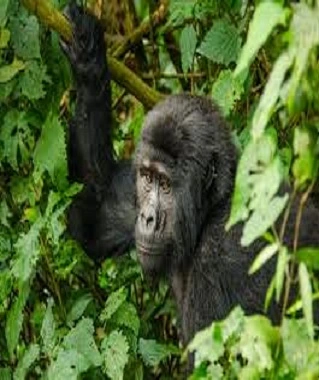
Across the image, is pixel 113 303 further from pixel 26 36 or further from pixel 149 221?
pixel 26 36

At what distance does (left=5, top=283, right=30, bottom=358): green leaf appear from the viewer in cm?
408

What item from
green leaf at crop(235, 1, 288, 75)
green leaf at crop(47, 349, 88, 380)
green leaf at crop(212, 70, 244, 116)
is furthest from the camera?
green leaf at crop(212, 70, 244, 116)

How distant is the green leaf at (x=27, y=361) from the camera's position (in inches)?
160

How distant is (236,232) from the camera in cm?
391

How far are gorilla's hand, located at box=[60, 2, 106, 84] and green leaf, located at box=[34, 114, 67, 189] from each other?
21 cm

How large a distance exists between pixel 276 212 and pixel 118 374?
1840 millimetres

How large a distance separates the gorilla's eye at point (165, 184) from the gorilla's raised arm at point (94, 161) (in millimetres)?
390

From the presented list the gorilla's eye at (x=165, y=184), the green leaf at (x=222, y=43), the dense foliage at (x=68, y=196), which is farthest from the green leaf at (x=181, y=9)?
the gorilla's eye at (x=165, y=184)

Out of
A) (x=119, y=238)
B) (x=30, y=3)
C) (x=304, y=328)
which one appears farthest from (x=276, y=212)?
(x=119, y=238)

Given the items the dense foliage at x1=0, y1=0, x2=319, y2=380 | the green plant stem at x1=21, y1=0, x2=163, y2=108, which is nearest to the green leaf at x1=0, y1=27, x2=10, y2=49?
the dense foliage at x1=0, y1=0, x2=319, y2=380

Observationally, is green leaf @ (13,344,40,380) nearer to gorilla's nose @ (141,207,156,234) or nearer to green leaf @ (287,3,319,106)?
gorilla's nose @ (141,207,156,234)

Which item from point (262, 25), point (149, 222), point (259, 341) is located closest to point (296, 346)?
point (259, 341)

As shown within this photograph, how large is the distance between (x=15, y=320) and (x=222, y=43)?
1226 millimetres

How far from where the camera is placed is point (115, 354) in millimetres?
3863
